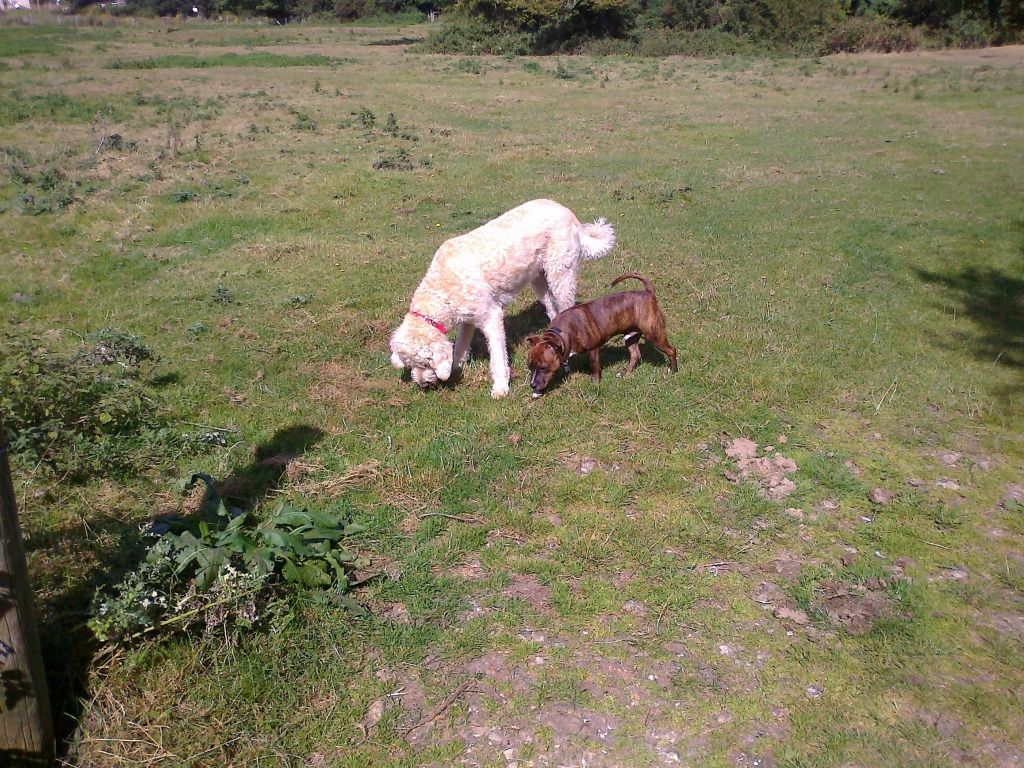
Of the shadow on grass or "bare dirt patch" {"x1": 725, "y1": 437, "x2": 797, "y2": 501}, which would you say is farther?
"bare dirt patch" {"x1": 725, "y1": 437, "x2": 797, "y2": 501}

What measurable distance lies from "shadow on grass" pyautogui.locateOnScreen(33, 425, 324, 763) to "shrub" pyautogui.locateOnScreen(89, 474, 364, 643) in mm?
179

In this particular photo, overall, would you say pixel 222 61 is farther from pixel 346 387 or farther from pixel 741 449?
pixel 741 449

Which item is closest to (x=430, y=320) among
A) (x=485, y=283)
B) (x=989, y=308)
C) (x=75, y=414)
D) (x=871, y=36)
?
(x=485, y=283)

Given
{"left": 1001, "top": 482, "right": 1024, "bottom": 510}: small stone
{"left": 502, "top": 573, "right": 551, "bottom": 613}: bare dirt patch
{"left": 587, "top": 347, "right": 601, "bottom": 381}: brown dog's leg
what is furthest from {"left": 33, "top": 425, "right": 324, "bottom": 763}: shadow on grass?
{"left": 1001, "top": 482, "right": 1024, "bottom": 510}: small stone

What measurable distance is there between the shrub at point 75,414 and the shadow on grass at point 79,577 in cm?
78

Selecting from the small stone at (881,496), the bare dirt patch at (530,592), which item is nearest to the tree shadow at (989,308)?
the small stone at (881,496)

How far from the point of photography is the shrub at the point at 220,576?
354 cm

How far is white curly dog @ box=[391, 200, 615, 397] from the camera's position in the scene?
21.3 ft

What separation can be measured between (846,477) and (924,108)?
2012 centimetres

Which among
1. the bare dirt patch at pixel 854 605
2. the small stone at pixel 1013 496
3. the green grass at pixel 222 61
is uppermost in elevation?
the green grass at pixel 222 61

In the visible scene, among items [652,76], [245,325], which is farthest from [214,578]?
[652,76]

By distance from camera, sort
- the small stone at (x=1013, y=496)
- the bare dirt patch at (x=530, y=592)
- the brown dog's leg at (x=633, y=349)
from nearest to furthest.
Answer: the bare dirt patch at (x=530, y=592)
the small stone at (x=1013, y=496)
the brown dog's leg at (x=633, y=349)

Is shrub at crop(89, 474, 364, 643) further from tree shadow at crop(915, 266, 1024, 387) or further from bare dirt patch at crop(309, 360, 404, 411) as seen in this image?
tree shadow at crop(915, 266, 1024, 387)

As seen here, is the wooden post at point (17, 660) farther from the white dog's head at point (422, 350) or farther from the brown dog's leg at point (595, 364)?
the brown dog's leg at point (595, 364)
